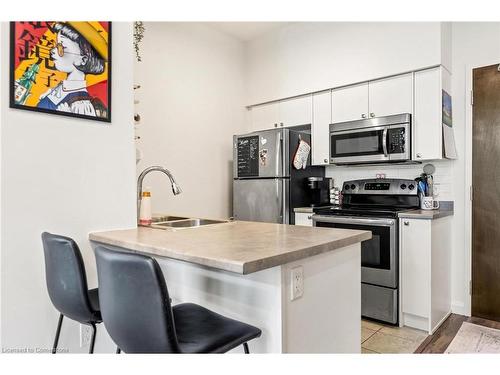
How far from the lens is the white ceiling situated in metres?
3.73

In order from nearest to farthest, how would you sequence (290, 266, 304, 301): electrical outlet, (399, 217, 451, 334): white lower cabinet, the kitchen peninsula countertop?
the kitchen peninsula countertop, (290, 266, 304, 301): electrical outlet, (399, 217, 451, 334): white lower cabinet

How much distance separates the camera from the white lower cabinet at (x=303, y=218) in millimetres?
3227

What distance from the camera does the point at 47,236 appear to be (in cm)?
146

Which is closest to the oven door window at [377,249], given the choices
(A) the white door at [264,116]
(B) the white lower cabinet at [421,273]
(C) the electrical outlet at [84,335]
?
(B) the white lower cabinet at [421,273]

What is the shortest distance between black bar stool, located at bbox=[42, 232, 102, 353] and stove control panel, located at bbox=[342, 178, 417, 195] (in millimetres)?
2620

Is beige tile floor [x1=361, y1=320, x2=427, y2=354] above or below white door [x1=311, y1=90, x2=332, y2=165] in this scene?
below

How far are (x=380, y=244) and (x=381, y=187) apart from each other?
0.70 m

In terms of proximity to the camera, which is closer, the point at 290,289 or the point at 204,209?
the point at 290,289

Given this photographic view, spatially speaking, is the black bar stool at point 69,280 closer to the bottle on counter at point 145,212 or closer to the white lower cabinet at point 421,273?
the bottle on counter at point 145,212

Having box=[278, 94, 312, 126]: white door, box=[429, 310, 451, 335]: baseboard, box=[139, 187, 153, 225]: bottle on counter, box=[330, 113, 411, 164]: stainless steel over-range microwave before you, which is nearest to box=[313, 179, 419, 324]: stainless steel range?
box=[429, 310, 451, 335]: baseboard

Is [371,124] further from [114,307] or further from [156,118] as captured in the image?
[114,307]

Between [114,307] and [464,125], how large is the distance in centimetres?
306

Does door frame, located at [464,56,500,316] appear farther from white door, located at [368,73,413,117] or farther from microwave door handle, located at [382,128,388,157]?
microwave door handle, located at [382,128,388,157]
